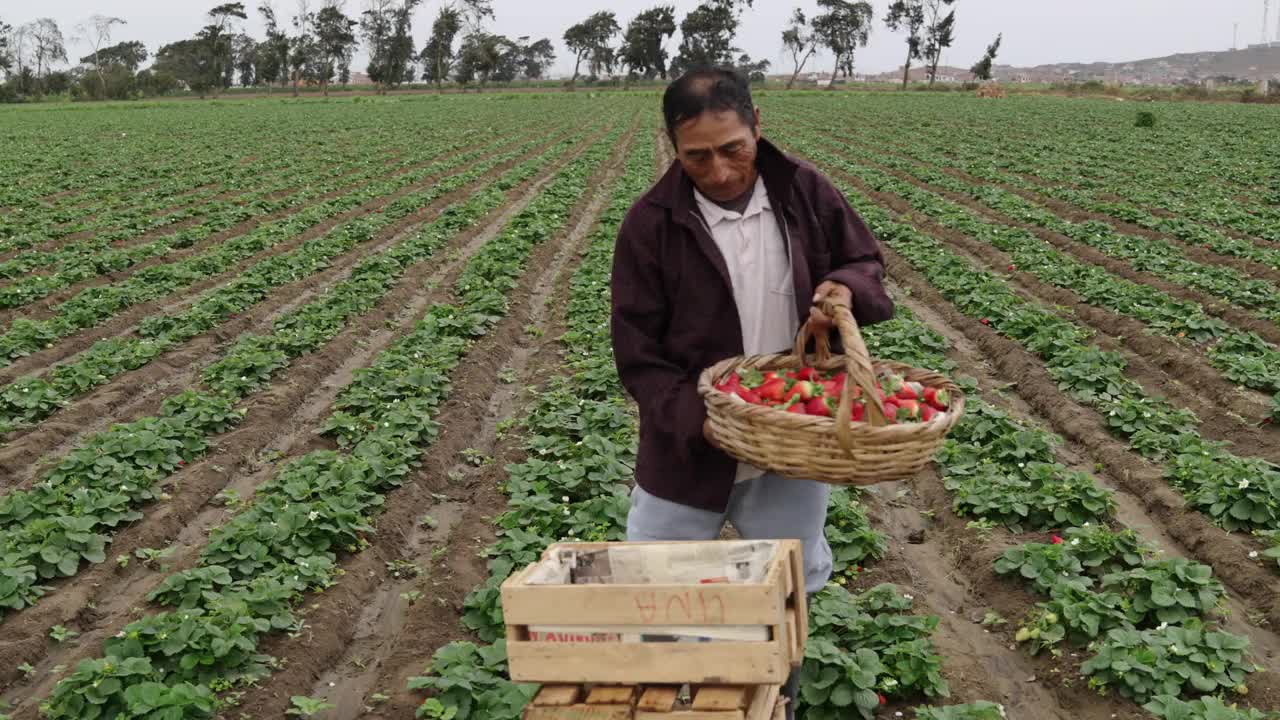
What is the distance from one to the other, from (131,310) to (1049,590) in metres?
9.70

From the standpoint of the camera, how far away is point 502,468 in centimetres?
680

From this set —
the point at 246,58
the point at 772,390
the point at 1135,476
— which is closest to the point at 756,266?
the point at 772,390

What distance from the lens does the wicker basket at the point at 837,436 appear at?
249cm

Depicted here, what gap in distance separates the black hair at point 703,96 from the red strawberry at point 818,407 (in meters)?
0.75

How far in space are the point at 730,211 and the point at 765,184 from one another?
0.13 metres

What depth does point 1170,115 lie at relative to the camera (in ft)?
138

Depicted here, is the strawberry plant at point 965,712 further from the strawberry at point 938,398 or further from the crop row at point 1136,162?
the crop row at point 1136,162

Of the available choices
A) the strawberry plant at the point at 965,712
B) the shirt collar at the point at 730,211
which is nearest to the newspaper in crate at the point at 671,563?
the shirt collar at the point at 730,211

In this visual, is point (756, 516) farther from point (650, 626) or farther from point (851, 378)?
point (650, 626)

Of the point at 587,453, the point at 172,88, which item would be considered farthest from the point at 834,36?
the point at 587,453

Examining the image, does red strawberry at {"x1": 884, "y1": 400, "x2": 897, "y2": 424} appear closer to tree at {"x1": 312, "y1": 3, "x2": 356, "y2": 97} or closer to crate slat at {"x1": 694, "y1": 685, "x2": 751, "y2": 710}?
crate slat at {"x1": 694, "y1": 685, "x2": 751, "y2": 710}

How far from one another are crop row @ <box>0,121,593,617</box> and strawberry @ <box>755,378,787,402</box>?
3.95 metres

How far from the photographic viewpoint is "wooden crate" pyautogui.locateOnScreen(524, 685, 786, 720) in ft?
7.62

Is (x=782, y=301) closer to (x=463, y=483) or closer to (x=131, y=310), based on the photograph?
(x=463, y=483)
